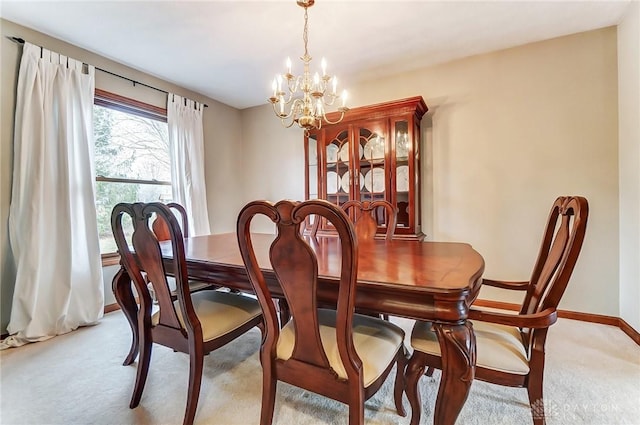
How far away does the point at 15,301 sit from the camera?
2146 millimetres

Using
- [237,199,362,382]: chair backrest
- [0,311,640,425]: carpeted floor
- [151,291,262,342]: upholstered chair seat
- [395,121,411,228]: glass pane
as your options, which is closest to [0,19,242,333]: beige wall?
[0,311,640,425]: carpeted floor

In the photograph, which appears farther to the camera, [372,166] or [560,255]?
[372,166]

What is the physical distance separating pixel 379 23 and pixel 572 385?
8.74ft

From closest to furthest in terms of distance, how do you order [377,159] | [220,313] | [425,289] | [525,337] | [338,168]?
1. [425,289]
2. [525,337]
3. [220,313]
4. [377,159]
5. [338,168]

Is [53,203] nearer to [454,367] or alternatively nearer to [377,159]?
[377,159]

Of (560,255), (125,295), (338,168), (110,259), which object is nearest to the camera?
(560,255)

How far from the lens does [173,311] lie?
1.37 m

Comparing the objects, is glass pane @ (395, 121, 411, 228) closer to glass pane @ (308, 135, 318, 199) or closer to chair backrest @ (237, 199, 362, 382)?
glass pane @ (308, 135, 318, 199)

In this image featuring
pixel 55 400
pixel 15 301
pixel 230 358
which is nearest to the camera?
pixel 55 400

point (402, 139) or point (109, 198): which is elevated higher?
point (402, 139)

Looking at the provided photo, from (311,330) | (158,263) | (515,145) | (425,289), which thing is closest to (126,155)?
(158,263)

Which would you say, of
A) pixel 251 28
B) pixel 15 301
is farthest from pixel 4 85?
pixel 251 28

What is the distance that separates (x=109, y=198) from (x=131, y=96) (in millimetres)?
1066

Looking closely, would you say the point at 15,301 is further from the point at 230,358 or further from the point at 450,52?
the point at 450,52
